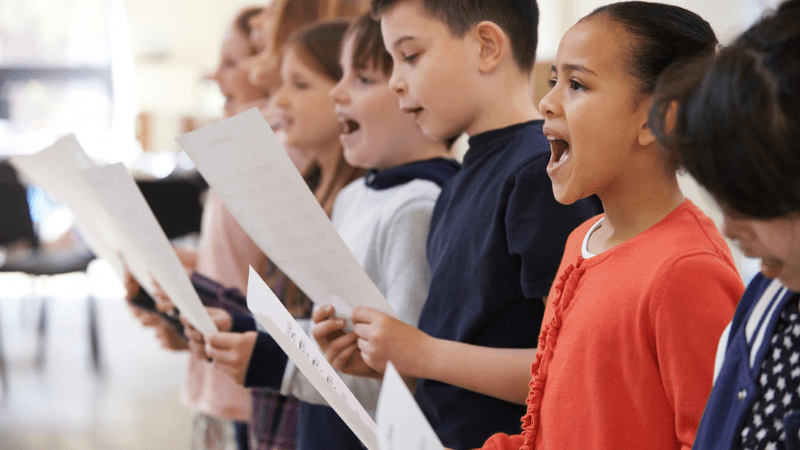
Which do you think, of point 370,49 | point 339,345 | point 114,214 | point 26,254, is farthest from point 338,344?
point 26,254

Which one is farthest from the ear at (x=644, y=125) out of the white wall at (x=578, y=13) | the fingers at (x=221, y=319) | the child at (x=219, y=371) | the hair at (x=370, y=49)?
the white wall at (x=578, y=13)

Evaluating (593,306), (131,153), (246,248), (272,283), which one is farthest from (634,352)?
(131,153)

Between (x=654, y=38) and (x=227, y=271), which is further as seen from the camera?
(x=227, y=271)

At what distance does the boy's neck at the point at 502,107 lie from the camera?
0.83 m

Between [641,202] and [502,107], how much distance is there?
291 mm

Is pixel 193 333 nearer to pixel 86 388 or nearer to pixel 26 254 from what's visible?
pixel 86 388

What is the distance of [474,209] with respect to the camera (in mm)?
792

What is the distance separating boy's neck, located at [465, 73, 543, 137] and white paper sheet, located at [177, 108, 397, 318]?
0.23 metres

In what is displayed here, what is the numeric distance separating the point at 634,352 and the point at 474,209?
30 centimetres

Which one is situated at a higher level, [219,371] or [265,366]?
[265,366]

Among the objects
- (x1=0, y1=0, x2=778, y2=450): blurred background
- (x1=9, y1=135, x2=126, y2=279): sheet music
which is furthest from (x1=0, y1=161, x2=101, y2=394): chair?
(x1=9, y1=135, x2=126, y2=279): sheet music

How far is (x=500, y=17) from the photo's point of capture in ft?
2.78

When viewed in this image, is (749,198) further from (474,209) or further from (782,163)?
(474,209)

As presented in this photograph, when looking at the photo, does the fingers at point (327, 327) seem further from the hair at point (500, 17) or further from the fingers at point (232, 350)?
the hair at point (500, 17)
